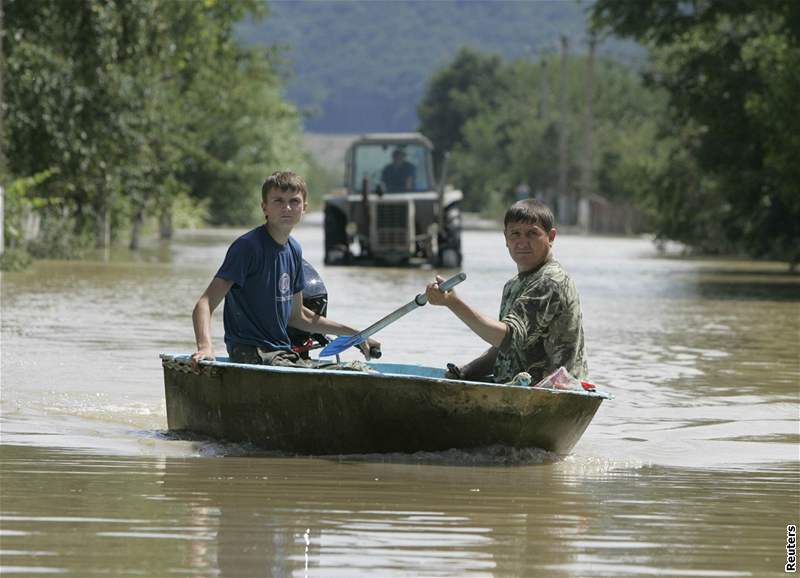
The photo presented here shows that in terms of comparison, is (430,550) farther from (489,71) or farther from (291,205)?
(489,71)

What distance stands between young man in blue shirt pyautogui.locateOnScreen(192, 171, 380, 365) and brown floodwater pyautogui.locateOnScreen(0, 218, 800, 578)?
59cm

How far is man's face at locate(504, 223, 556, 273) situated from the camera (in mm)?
9742

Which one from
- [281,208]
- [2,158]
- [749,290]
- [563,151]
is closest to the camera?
[281,208]

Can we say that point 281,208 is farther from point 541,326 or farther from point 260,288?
point 541,326

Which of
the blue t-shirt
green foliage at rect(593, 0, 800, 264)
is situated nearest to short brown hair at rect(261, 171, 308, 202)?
the blue t-shirt

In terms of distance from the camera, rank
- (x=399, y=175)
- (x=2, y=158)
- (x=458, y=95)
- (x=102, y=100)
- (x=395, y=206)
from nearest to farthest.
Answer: (x=2, y=158) < (x=102, y=100) < (x=395, y=206) < (x=399, y=175) < (x=458, y=95)

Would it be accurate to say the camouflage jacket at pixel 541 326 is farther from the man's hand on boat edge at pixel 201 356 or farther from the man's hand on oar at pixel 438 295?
the man's hand on boat edge at pixel 201 356

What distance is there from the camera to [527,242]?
9789 mm

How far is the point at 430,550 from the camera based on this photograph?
693 cm

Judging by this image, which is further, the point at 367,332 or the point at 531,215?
the point at 367,332

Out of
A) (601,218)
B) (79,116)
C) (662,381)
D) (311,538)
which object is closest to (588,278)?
(79,116)

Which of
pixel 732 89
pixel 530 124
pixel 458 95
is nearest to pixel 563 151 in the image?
pixel 530 124

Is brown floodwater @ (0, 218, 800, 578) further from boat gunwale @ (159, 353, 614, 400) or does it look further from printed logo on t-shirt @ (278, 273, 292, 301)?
printed logo on t-shirt @ (278, 273, 292, 301)
